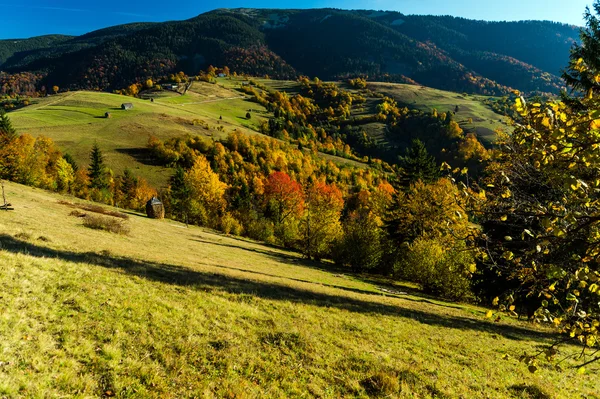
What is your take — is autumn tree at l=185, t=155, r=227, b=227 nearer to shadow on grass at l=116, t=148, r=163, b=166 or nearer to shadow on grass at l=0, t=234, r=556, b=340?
shadow on grass at l=116, t=148, r=163, b=166

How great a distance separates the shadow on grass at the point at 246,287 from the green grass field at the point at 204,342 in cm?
17

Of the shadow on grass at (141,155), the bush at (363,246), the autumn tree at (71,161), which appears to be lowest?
the bush at (363,246)

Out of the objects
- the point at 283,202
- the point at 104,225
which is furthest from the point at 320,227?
the point at 283,202

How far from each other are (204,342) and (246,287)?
335 inches

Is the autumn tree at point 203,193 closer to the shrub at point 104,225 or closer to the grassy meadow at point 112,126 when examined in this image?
the grassy meadow at point 112,126

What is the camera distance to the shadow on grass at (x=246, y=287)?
51.6ft

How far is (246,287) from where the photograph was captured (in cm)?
1844

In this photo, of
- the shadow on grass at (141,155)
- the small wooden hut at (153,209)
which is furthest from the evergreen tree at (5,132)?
the small wooden hut at (153,209)

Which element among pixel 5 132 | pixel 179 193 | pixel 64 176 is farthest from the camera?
pixel 179 193

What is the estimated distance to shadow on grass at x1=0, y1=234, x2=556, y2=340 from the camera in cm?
1573

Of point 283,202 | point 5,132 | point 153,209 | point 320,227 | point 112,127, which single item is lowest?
point 283,202

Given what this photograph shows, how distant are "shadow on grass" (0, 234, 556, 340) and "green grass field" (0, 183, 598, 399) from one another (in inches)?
6.7

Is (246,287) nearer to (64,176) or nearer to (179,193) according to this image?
(179,193)

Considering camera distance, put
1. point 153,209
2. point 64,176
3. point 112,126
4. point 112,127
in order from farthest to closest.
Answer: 1. point 112,126
2. point 112,127
3. point 64,176
4. point 153,209
